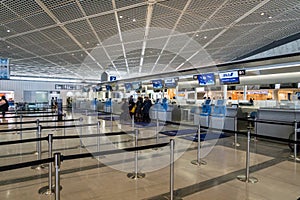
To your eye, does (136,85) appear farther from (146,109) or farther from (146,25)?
(146,25)

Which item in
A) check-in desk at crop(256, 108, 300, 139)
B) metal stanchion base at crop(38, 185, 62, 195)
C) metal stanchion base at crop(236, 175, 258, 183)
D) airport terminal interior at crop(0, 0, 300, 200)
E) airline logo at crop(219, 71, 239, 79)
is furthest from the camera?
airline logo at crop(219, 71, 239, 79)

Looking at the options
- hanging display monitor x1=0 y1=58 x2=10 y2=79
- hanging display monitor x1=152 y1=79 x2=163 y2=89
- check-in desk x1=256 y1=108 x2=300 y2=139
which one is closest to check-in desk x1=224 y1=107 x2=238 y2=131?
check-in desk x1=256 y1=108 x2=300 y2=139

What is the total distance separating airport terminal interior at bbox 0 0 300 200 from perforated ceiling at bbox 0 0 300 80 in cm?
4

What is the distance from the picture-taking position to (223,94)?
15523mm

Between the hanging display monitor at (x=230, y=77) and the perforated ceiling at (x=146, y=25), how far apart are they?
4.13 feet

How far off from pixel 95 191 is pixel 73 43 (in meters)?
8.30

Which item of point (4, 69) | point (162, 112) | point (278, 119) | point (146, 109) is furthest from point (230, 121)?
point (4, 69)

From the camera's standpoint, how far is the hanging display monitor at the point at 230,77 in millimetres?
10739

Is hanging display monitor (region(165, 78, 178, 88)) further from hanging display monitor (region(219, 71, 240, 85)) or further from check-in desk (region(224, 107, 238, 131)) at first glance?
check-in desk (region(224, 107, 238, 131))

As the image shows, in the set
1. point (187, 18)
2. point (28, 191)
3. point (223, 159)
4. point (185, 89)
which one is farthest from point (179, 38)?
point (185, 89)

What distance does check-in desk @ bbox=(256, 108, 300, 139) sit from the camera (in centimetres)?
698

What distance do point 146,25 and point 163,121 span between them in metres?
3.71

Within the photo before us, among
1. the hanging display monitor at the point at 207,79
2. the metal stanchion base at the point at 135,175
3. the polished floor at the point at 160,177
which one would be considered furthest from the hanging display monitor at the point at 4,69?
the metal stanchion base at the point at 135,175

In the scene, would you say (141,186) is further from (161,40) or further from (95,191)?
(161,40)
